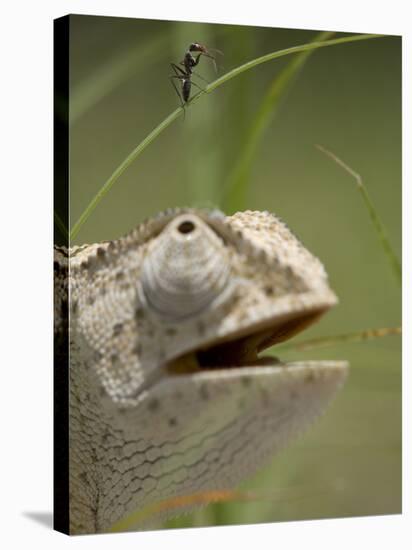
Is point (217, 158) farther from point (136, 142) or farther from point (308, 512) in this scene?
point (308, 512)

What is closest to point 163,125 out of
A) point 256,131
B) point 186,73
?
point 186,73

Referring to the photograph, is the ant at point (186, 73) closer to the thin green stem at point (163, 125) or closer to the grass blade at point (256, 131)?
the thin green stem at point (163, 125)

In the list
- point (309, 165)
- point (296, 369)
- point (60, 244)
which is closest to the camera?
point (296, 369)

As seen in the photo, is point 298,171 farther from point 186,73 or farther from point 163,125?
point 163,125

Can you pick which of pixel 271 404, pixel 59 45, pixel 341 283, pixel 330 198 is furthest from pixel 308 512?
pixel 59 45

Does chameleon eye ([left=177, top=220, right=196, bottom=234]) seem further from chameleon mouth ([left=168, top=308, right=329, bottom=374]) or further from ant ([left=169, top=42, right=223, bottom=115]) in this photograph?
ant ([left=169, top=42, right=223, bottom=115])

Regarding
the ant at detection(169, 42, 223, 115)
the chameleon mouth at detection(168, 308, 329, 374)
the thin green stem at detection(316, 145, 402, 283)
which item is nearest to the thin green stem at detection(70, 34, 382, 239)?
the ant at detection(169, 42, 223, 115)

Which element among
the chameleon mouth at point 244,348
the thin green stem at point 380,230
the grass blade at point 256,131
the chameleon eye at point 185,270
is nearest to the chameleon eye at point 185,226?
the chameleon eye at point 185,270
